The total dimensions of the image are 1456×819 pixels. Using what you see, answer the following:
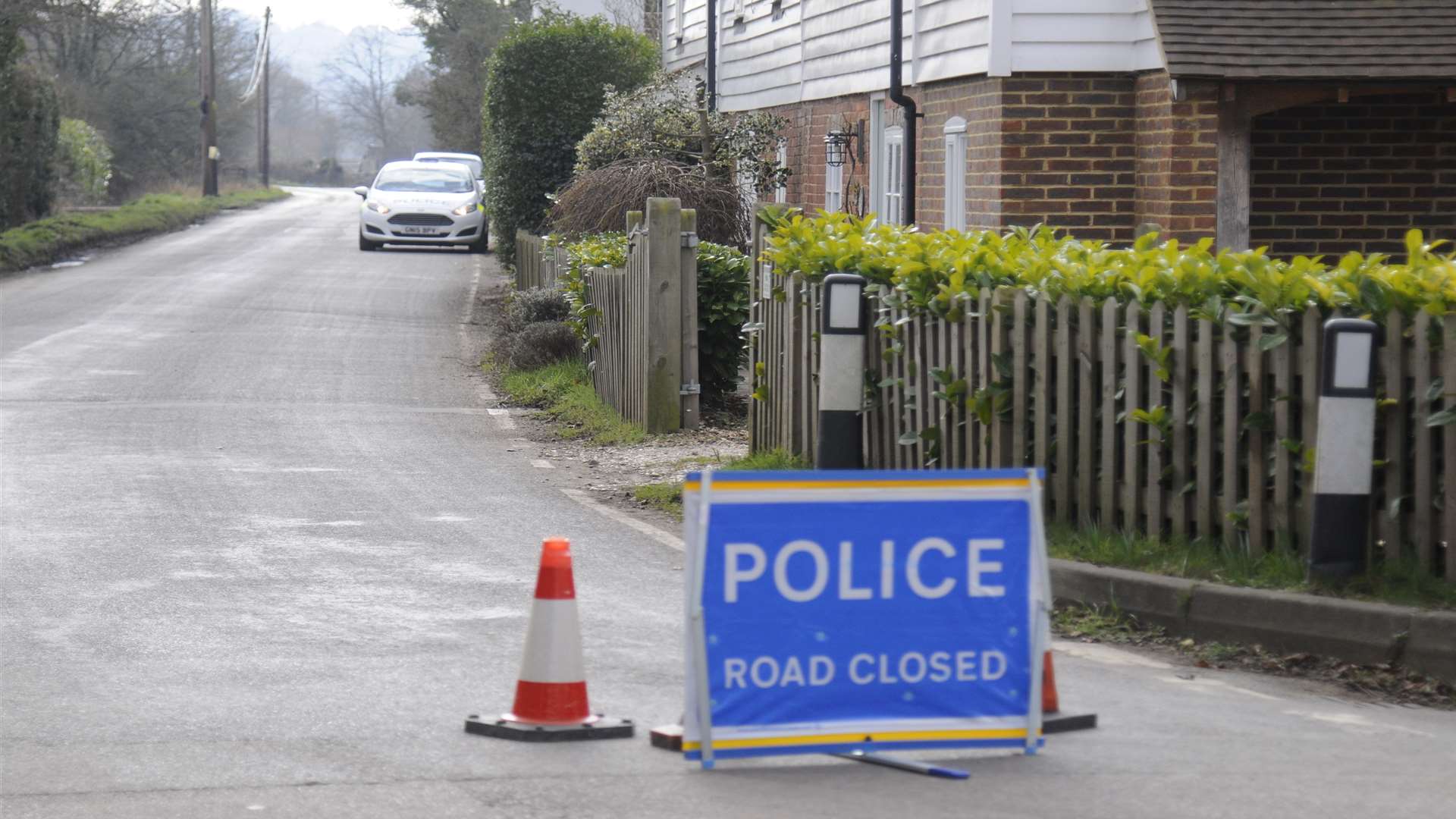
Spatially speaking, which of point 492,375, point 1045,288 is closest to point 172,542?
point 1045,288

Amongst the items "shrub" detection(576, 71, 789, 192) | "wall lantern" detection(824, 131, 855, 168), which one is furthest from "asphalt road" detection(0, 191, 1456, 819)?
"shrub" detection(576, 71, 789, 192)

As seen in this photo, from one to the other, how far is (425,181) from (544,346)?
17.4 meters

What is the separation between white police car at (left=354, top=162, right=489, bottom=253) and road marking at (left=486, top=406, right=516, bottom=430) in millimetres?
17597

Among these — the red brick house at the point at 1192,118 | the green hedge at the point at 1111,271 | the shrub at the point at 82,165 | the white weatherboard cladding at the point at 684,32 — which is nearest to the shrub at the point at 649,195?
the red brick house at the point at 1192,118

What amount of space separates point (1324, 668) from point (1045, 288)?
6.91ft

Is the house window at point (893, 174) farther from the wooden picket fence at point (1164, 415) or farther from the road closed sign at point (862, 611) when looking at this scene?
the road closed sign at point (862, 611)

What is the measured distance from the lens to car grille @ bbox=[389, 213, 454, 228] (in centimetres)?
3117

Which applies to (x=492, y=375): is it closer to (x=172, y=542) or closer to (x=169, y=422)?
(x=169, y=422)

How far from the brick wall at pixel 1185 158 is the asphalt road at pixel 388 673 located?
442cm

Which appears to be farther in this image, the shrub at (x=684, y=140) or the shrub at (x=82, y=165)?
the shrub at (x=82, y=165)

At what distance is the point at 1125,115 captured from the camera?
12.6 metres

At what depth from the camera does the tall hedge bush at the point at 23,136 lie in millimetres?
29859

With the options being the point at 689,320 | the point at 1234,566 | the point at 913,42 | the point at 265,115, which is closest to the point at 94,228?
the point at 913,42

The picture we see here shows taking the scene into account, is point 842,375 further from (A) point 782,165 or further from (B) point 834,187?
(A) point 782,165
